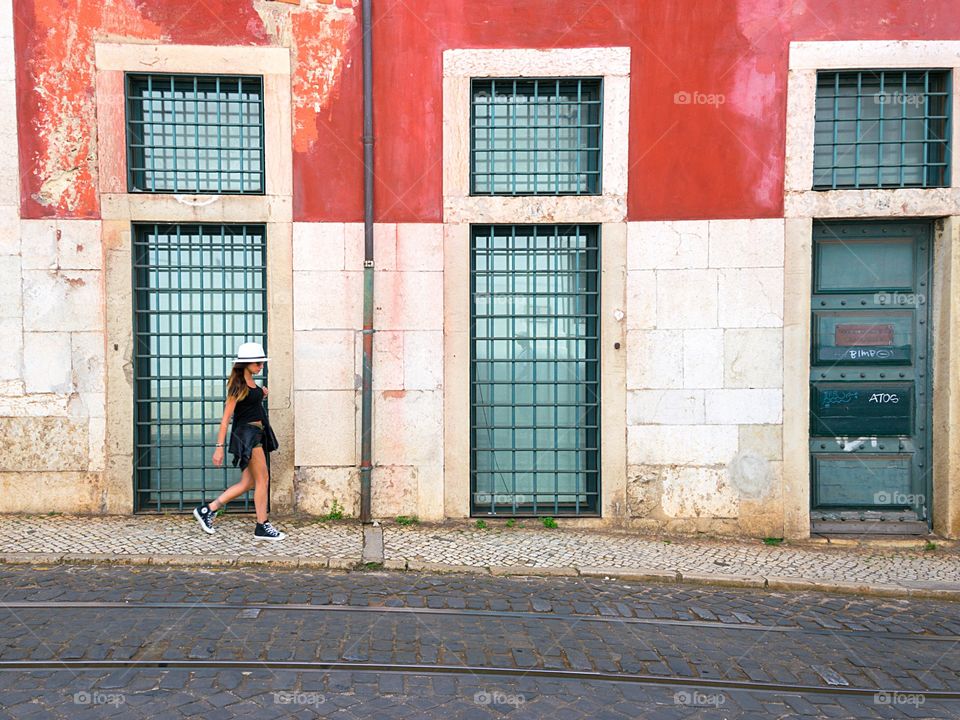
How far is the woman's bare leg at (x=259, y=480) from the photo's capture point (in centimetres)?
754

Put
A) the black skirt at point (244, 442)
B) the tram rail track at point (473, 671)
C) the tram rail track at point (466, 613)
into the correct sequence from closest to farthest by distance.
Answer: the tram rail track at point (473, 671) → the tram rail track at point (466, 613) → the black skirt at point (244, 442)

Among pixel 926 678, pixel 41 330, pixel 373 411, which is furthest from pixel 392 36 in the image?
pixel 926 678

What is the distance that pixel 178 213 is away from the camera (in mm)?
8164

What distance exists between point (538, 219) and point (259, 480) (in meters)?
3.76

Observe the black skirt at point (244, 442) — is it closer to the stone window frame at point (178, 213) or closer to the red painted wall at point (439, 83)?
the stone window frame at point (178, 213)

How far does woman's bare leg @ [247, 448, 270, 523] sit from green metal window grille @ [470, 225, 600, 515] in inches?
84.7

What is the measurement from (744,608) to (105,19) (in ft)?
26.1

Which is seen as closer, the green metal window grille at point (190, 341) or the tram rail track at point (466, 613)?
the tram rail track at point (466, 613)

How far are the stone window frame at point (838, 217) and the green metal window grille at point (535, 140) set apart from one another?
203 cm

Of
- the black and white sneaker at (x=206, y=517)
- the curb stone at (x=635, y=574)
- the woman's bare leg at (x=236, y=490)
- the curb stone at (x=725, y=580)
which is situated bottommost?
the curb stone at (x=725, y=580)

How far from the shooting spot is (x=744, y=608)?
612 cm

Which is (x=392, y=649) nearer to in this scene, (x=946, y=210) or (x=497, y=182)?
(x=497, y=182)

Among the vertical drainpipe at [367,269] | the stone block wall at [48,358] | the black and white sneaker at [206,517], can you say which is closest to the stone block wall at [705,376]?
the vertical drainpipe at [367,269]

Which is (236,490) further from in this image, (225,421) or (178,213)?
(178,213)
